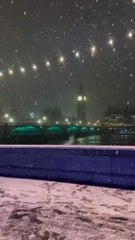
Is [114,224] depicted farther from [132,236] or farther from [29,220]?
[29,220]

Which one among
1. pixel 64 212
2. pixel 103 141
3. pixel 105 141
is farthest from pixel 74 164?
pixel 105 141

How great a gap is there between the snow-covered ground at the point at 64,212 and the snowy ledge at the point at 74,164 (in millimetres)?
315

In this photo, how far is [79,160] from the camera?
7.39 meters

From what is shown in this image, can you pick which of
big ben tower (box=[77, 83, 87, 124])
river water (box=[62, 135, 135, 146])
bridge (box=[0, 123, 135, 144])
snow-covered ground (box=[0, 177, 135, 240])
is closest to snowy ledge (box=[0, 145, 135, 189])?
snow-covered ground (box=[0, 177, 135, 240])

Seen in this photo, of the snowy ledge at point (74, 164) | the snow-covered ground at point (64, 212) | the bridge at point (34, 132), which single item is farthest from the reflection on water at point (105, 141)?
the snow-covered ground at point (64, 212)

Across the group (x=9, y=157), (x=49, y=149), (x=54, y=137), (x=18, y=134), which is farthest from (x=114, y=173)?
(x=54, y=137)

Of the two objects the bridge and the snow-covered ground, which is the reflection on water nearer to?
the bridge

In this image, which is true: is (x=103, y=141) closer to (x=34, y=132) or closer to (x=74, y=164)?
(x=34, y=132)

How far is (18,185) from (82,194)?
1.66 m

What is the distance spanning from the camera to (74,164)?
747cm

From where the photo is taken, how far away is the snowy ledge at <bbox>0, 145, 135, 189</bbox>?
696cm

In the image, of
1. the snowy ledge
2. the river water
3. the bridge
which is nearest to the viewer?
the snowy ledge

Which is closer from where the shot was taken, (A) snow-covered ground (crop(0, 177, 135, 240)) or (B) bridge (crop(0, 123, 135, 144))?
(A) snow-covered ground (crop(0, 177, 135, 240))

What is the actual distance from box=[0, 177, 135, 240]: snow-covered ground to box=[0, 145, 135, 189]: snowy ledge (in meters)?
0.32
